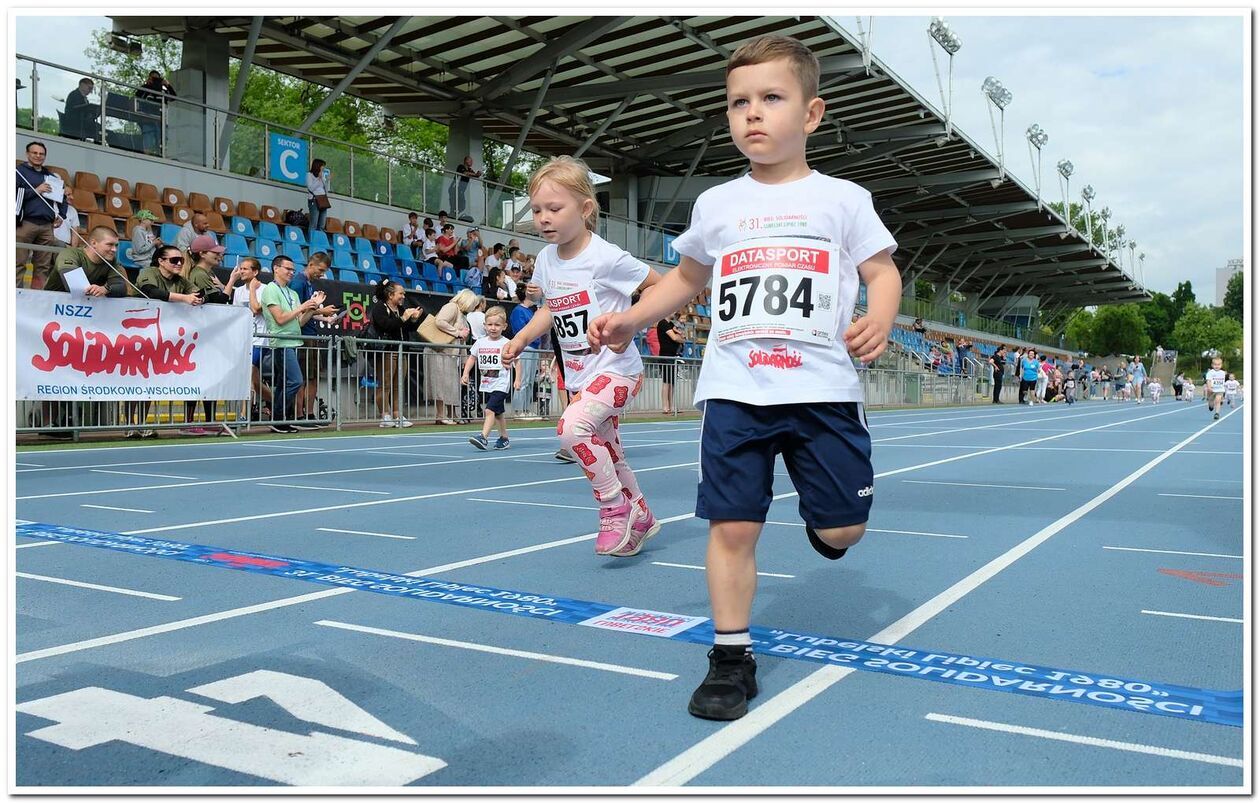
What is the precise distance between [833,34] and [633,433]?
1423cm

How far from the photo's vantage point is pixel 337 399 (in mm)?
14047

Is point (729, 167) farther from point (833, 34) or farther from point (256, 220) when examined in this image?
point (256, 220)

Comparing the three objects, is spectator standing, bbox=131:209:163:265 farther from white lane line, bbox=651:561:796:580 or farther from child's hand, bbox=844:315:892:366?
child's hand, bbox=844:315:892:366

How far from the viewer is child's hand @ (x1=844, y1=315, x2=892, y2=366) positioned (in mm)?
2939

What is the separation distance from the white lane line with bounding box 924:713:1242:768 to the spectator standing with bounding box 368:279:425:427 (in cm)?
1288

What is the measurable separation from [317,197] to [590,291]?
15.5m

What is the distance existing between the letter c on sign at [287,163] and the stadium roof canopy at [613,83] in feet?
7.55

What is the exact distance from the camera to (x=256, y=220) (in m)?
18.8

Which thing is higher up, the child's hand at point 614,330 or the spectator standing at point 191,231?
the spectator standing at point 191,231

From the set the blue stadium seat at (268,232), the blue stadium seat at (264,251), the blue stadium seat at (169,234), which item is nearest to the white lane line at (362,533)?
the blue stadium seat at (169,234)

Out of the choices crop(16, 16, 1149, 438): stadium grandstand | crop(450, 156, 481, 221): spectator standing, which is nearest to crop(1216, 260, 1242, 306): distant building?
crop(16, 16, 1149, 438): stadium grandstand

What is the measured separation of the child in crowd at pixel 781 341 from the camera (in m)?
3.07

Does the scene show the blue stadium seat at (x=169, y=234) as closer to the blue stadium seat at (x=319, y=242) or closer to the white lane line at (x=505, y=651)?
the blue stadium seat at (x=319, y=242)
